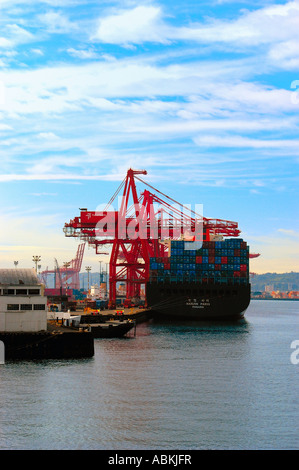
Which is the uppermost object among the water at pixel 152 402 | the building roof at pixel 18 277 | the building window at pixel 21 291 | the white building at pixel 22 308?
the building roof at pixel 18 277

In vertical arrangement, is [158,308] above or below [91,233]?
below

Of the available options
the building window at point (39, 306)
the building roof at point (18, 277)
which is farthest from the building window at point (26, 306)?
the building roof at point (18, 277)

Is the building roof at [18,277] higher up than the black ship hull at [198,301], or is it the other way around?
the building roof at [18,277]

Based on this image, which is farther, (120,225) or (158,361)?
(120,225)

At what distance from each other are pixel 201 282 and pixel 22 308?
85.9 m

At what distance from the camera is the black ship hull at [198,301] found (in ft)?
479

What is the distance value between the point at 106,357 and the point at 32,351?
29.7ft

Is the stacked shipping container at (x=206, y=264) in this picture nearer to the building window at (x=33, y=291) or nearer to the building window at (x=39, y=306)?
the building window at (x=33, y=291)

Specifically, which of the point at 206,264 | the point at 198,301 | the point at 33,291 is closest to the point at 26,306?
the point at 33,291

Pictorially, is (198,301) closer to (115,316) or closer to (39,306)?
(115,316)

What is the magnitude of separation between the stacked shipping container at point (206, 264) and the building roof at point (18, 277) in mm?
81824

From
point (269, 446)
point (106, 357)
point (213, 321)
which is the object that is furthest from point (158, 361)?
point (213, 321)
